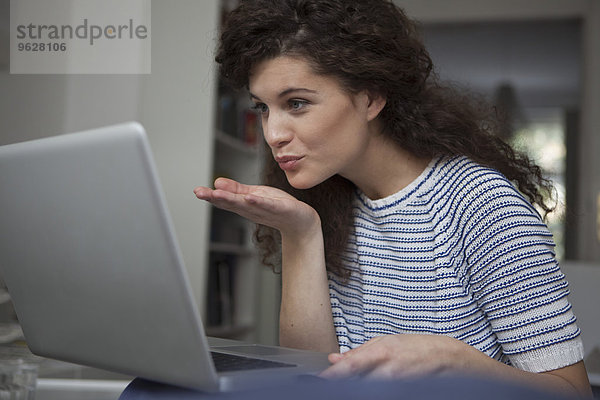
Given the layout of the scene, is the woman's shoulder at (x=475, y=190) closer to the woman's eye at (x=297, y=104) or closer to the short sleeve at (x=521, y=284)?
the short sleeve at (x=521, y=284)

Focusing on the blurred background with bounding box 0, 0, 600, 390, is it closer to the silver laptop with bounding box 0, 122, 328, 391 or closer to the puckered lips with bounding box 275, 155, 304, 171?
the puckered lips with bounding box 275, 155, 304, 171

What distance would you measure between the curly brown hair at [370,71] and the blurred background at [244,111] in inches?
7.0

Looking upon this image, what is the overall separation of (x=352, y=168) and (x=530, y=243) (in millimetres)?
407

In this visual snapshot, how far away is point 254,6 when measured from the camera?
135cm

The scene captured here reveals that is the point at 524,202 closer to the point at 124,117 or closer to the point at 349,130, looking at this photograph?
the point at 349,130

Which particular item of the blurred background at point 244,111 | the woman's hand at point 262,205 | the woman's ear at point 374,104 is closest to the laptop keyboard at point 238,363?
the woman's hand at point 262,205

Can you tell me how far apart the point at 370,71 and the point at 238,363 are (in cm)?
Answer: 67

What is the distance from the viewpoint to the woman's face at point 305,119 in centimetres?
127

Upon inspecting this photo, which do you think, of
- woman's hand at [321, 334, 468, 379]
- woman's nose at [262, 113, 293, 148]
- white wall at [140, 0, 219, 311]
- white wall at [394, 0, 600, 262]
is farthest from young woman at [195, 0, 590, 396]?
white wall at [394, 0, 600, 262]

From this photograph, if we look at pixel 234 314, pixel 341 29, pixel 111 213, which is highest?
pixel 341 29

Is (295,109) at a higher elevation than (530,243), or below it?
higher

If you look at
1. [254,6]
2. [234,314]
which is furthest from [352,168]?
[234,314]

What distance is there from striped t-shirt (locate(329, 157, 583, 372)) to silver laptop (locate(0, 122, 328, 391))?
0.39 meters

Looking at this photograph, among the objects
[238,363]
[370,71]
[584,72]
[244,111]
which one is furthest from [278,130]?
[584,72]
